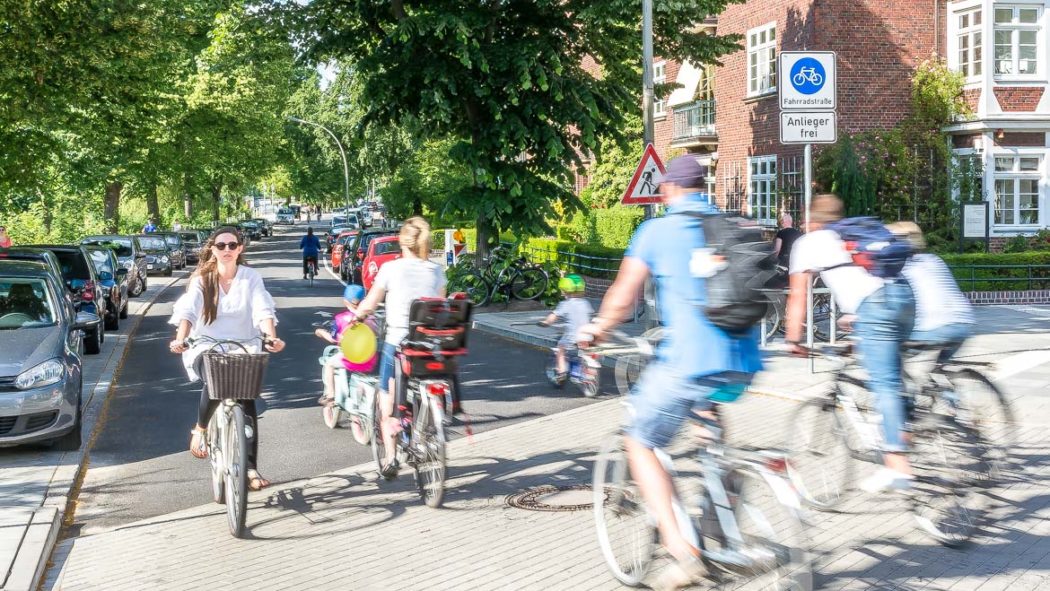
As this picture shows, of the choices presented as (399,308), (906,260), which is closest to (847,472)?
(906,260)

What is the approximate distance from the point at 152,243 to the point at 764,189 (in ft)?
76.7

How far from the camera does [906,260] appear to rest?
20.6 feet

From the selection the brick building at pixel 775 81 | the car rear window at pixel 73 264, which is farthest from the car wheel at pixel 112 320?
the brick building at pixel 775 81

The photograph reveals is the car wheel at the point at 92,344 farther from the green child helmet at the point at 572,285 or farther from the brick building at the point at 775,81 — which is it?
the brick building at the point at 775,81

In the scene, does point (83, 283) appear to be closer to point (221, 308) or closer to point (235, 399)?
point (221, 308)

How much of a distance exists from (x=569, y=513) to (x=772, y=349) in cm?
839

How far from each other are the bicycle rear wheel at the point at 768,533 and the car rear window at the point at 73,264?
52.9 ft

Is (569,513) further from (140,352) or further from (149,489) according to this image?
(140,352)

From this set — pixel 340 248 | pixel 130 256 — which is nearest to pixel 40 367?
pixel 130 256

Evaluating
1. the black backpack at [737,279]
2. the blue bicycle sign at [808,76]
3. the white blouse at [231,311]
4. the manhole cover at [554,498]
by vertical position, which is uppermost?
the blue bicycle sign at [808,76]

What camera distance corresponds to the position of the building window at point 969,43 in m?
26.5

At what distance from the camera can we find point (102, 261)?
2355cm

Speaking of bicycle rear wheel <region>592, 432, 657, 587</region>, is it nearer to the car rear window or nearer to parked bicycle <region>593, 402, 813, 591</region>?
parked bicycle <region>593, 402, 813, 591</region>

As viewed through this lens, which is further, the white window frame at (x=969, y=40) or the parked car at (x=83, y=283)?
the white window frame at (x=969, y=40)
